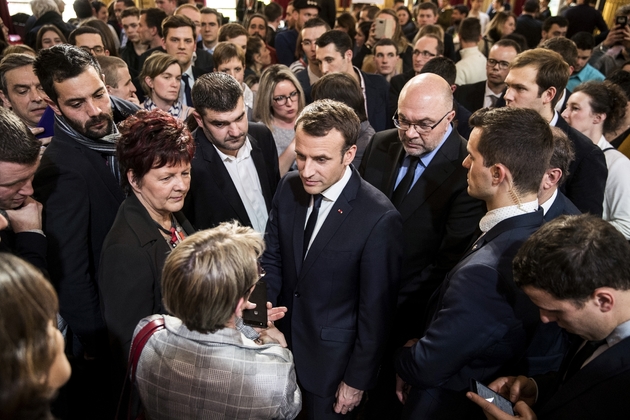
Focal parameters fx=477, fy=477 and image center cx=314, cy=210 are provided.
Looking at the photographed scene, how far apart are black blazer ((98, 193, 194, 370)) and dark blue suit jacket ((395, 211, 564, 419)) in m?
1.03

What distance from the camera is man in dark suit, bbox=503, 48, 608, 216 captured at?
2709 mm

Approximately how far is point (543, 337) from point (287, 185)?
1.27 meters

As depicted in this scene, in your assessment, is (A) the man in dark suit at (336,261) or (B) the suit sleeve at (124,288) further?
(A) the man in dark suit at (336,261)

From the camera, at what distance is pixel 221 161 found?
2.72 m

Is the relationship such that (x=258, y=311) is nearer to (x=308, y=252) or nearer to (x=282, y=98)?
(x=308, y=252)

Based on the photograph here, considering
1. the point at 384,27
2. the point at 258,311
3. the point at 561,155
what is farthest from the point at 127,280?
the point at 384,27

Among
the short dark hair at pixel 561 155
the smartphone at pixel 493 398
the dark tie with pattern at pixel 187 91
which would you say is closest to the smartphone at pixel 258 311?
the smartphone at pixel 493 398

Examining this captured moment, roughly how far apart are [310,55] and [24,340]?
4.66 m

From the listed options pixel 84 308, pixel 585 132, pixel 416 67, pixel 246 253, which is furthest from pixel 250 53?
pixel 246 253

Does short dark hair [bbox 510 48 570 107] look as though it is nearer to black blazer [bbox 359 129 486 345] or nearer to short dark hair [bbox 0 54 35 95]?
black blazer [bbox 359 129 486 345]

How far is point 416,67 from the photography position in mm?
5078

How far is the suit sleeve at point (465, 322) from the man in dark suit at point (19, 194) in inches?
62.3

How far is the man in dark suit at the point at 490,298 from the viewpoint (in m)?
1.64

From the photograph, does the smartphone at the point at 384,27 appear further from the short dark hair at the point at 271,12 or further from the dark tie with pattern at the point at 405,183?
the dark tie with pattern at the point at 405,183
